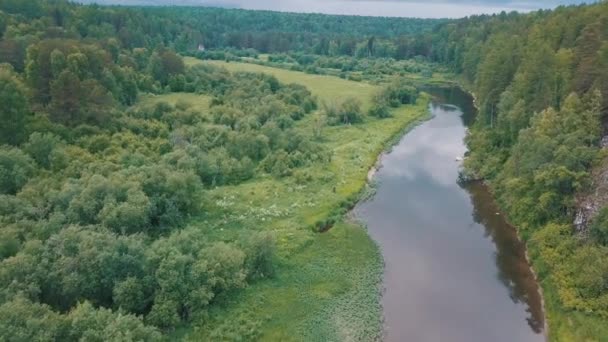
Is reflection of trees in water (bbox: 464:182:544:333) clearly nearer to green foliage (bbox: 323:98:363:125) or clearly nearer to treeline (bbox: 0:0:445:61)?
green foliage (bbox: 323:98:363:125)

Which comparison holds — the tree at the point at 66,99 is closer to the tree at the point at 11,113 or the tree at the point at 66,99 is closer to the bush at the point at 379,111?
the tree at the point at 11,113

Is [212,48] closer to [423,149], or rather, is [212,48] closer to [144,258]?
[423,149]

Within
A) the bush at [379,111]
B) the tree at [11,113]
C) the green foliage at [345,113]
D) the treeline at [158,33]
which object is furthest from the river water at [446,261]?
the treeline at [158,33]

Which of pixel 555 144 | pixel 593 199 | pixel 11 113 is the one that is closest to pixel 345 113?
pixel 555 144

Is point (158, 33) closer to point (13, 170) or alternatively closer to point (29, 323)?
point (13, 170)

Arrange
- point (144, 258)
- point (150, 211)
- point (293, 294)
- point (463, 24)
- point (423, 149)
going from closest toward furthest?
point (144, 258) → point (293, 294) → point (150, 211) → point (423, 149) → point (463, 24)

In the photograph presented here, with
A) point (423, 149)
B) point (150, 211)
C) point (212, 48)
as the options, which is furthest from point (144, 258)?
point (212, 48)
